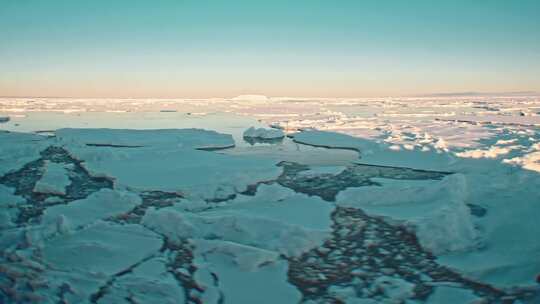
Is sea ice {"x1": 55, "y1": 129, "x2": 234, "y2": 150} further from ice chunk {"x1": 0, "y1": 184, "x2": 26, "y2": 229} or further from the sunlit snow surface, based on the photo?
ice chunk {"x1": 0, "y1": 184, "x2": 26, "y2": 229}

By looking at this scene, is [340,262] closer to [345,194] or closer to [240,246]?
[240,246]

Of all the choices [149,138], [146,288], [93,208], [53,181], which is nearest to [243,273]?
[146,288]

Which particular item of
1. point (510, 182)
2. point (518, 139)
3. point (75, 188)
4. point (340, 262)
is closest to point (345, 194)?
point (340, 262)

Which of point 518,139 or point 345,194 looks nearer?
point 345,194

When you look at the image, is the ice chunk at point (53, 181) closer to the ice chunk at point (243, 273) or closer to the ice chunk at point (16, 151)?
the ice chunk at point (16, 151)

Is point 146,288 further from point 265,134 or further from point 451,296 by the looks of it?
point 265,134

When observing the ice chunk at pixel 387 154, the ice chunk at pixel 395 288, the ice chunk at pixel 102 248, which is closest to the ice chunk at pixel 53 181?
the ice chunk at pixel 102 248

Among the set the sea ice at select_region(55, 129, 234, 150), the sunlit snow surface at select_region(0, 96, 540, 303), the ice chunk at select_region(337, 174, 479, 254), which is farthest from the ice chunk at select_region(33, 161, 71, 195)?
the ice chunk at select_region(337, 174, 479, 254)
